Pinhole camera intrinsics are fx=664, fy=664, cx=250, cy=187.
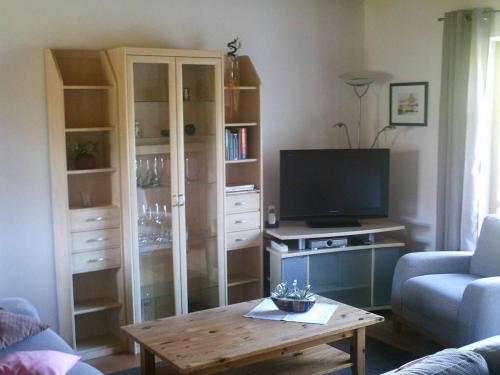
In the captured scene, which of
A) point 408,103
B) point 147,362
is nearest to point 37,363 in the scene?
point 147,362

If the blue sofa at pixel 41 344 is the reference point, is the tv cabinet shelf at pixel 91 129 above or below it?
above

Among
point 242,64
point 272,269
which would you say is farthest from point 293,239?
point 242,64

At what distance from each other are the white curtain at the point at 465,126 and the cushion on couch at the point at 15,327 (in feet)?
9.06

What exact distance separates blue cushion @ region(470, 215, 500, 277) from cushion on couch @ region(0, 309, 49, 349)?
2614mm

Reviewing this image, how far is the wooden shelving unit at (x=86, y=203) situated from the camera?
3.98 metres

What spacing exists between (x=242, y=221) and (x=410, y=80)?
1665mm

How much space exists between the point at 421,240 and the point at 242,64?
73.4 inches

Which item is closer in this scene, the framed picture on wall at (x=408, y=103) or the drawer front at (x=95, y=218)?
the drawer front at (x=95, y=218)

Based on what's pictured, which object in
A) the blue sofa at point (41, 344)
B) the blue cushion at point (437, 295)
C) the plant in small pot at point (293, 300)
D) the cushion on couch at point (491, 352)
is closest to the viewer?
the cushion on couch at point (491, 352)

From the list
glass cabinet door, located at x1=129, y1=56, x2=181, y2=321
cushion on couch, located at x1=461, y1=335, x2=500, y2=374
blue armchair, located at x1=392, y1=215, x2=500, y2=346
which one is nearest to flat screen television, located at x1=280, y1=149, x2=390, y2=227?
blue armchair, located at x1=392, y1=215, x2=500, y2=346

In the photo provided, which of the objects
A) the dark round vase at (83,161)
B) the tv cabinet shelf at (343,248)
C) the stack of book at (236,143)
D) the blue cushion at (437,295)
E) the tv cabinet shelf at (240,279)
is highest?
the stack of book at (236,143)

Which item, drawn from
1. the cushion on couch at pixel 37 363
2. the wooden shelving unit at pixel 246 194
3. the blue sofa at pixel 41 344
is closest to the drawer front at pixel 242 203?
the wooden shelving unit at pixel 246 194

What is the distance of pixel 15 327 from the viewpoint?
120 inches

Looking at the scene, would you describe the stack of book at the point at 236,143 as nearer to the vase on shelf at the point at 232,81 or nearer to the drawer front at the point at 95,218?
the vase on shelf at the point at 232,81
